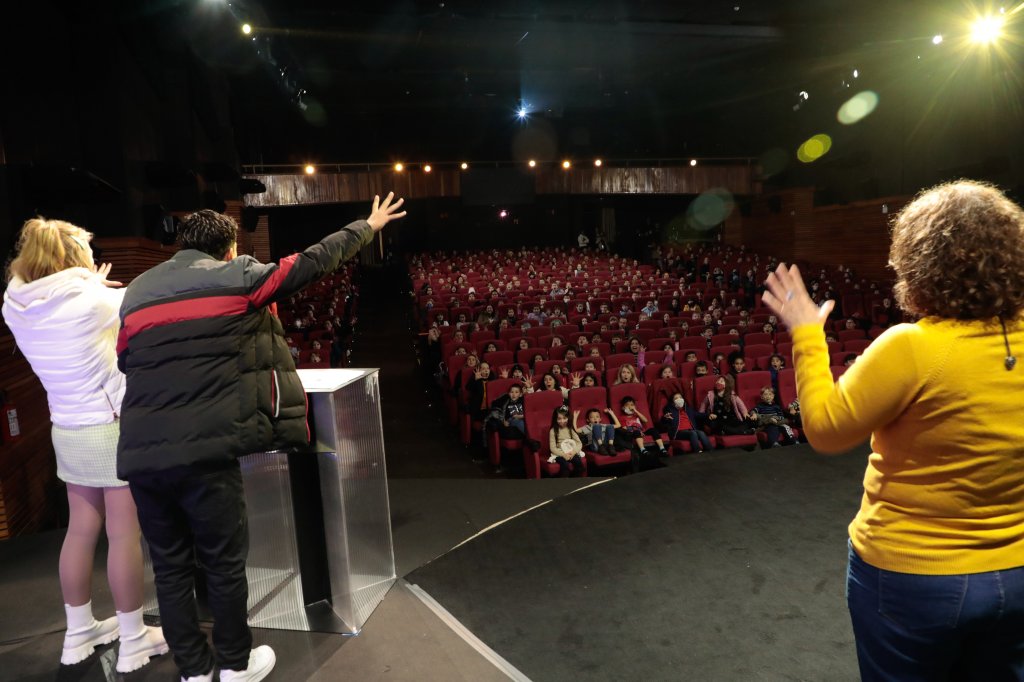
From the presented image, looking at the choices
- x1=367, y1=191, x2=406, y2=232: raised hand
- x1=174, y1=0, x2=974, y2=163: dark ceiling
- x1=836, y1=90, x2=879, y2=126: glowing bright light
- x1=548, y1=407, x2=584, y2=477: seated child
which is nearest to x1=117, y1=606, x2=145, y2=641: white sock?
x1=367, y1=191, x2=406, y2=232: raised hand

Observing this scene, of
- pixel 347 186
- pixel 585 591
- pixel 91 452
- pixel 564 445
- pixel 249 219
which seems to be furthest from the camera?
pixel 347 186

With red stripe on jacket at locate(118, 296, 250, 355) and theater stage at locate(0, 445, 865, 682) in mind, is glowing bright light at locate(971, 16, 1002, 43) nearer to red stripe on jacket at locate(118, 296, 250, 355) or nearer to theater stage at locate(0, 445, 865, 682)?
theater stage at locate(0, 445, 865, 682)

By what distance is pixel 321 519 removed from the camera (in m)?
1.96

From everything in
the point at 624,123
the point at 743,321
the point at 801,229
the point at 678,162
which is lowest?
the point at 743,321

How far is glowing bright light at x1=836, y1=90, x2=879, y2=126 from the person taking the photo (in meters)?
13.3

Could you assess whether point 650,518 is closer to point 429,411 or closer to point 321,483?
point 321,483

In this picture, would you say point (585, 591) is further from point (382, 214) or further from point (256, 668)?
point (382, 214)

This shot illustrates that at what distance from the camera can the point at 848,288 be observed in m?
11.8

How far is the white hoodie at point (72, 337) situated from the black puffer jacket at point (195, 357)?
0.65ft

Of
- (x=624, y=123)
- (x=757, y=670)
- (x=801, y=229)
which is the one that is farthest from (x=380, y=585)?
(x=624, y=123)

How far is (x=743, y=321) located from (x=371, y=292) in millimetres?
10382

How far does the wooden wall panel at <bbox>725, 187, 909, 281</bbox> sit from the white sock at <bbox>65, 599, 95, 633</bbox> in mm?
13694

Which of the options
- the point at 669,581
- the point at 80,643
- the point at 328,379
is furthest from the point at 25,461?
the point at 669,581

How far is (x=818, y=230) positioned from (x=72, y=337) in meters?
16.2
